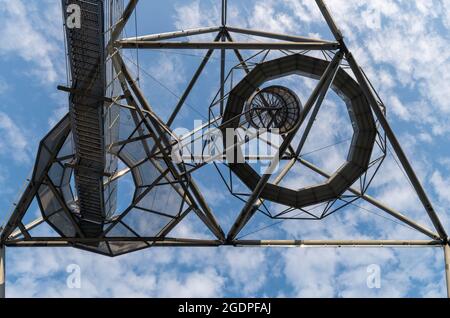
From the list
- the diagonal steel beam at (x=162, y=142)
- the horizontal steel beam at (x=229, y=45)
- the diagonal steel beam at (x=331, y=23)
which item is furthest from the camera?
the diagonal steel beam at (x=162, y=142)

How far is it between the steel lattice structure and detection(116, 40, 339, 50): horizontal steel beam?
1.7 inches

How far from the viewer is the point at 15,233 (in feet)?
100

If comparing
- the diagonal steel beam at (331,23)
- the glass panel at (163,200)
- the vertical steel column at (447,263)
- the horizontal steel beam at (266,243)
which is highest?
the diagonal steel beam at (331,23)

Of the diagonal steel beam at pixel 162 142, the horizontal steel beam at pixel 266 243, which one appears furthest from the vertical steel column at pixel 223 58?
the horizontal steel beam at pixel 266 243

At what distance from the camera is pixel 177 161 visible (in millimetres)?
28547

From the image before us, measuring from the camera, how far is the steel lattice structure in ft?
84.7

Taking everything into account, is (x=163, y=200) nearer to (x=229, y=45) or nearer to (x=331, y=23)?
(x=229, y=45)

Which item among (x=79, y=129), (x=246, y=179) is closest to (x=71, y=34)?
(x=79, y=129)

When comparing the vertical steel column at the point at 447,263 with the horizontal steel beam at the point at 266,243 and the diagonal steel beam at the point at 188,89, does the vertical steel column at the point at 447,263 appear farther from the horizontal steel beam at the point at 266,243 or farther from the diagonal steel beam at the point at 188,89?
the diagonal steel beam at the point at 188,89

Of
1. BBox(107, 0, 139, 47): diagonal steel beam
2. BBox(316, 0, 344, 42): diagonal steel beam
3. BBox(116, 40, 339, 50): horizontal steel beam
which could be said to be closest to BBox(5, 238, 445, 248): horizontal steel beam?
BBox(116, 40, 339, 50): horizontal steel beam

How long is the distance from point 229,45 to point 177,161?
6437 mm

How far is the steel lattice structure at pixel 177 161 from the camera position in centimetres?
2583

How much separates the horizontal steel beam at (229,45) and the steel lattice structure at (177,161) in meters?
0.04
